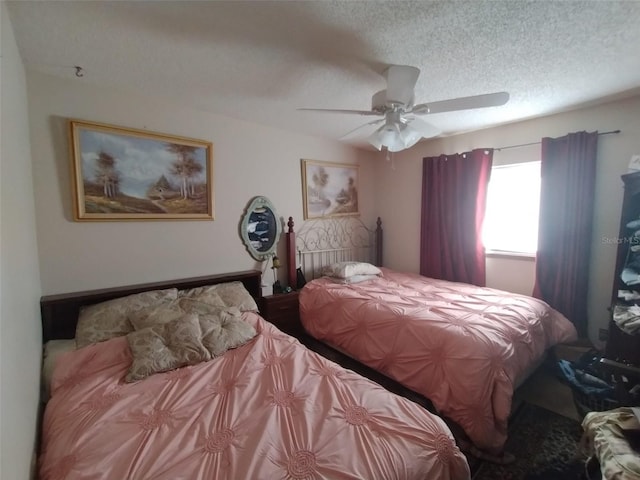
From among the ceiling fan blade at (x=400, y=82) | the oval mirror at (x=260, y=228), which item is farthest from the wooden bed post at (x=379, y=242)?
the ceiling fan blade at (x=400, y=82)

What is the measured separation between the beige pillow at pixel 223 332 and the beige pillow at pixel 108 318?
503 millimetres

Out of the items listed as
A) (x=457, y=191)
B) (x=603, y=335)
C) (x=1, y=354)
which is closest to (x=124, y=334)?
(x=1, y=354)

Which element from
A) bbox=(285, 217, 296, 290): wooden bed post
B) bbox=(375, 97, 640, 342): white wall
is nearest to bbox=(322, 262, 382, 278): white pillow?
bbox=(285, 217, 296, 290): wooden bed post

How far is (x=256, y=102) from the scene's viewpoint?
90.7 inches

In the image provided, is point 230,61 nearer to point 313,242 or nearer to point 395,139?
point 395,139

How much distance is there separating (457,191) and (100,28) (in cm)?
330

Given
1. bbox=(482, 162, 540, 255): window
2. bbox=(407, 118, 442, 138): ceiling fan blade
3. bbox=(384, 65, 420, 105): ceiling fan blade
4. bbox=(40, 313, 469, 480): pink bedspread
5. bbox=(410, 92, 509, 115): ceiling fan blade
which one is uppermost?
bbox=(384, 65, 420, 105): ceiling fan blade

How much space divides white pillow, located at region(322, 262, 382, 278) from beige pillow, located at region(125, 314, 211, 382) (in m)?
1.67

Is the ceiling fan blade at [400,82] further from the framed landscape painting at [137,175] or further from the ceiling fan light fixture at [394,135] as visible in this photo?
the framed landscape painting at [137,175]

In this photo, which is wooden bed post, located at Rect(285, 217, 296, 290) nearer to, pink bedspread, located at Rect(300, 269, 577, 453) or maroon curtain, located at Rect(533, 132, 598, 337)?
pink bedspread, located at Rect(300, 269, 577, 453)

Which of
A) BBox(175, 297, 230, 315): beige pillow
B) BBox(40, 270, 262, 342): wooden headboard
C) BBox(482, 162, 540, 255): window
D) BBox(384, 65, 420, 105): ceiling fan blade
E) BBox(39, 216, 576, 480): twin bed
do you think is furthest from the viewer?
BBox(482, 162, 540, 255): window

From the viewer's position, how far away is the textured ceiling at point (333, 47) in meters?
1.27

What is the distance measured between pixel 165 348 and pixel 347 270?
1.94m

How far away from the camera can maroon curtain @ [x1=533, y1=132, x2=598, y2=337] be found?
2389 mm
